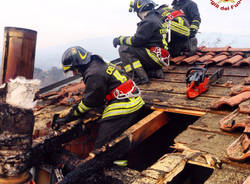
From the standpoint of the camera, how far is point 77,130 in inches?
136

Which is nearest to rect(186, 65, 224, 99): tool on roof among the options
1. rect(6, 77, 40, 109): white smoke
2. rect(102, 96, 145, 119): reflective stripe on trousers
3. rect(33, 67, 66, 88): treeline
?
rect(102, 96, 145, 119): reflective stripe on trousers

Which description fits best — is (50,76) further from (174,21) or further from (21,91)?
(21,91)

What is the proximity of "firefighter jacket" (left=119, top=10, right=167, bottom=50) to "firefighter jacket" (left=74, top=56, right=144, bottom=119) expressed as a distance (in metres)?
1.43

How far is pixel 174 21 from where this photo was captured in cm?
542

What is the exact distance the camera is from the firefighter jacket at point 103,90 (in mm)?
3197

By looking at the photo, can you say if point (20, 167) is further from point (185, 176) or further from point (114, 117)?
point (185, 176)

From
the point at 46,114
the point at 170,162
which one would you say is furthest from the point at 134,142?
the point at 46,114

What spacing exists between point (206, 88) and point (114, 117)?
163 centimetres

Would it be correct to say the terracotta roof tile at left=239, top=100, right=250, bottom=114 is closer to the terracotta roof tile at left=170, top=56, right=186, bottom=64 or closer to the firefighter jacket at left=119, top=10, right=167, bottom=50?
the firefighter jacket at left=119, top=10, right=167, bottom=50

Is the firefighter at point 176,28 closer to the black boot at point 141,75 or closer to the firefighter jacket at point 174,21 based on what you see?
the firefighter jacket at point 174,21

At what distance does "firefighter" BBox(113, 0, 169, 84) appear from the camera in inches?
180

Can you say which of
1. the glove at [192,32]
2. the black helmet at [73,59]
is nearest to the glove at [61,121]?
the black helmet at [73,59]

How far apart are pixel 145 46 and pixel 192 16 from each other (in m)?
2.01

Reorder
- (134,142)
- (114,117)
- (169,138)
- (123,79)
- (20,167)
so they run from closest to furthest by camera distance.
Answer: (20,167), (134,142), (114,117), (123,79), (169,138)
